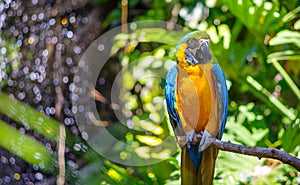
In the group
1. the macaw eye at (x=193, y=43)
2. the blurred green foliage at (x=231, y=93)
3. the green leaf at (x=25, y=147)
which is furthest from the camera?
the green leaf at (x=25, y=147)

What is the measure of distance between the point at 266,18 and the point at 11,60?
79 cm

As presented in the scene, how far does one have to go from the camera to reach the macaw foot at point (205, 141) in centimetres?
61

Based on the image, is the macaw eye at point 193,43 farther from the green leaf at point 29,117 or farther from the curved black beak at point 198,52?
the green leaf at point 29,117

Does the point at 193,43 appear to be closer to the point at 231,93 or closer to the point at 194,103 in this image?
the point at 194,103

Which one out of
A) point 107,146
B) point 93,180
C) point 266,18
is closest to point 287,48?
point 266,18

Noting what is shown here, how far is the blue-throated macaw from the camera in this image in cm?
59

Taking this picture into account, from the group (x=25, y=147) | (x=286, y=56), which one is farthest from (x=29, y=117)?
(x=286, y=56)

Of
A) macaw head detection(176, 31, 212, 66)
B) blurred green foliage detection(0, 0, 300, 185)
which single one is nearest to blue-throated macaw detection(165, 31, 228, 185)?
macaw head detection(176, 31, 212, 66)

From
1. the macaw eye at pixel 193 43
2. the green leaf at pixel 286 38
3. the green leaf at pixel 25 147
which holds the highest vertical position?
the green leaf at pixel 286 38

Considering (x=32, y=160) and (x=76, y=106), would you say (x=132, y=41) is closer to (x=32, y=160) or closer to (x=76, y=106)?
(x=76, y=106)

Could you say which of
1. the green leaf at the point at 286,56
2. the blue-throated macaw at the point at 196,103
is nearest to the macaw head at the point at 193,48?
the blue-throated macaw at the point at 196,103

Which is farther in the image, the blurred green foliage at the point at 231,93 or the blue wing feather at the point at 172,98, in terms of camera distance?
the blurred green foliage at the point at 231,93

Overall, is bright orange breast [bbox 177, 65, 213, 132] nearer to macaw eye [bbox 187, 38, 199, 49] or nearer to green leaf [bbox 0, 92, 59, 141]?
macaw eye [bbox 187, 38, 199, 49]

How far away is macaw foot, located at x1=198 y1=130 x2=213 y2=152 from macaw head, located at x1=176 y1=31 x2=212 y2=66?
90mm
